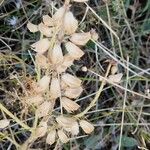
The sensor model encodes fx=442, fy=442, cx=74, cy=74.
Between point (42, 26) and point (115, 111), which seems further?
point (115, 111)

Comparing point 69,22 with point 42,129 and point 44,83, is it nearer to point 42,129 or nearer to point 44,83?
point 44,83

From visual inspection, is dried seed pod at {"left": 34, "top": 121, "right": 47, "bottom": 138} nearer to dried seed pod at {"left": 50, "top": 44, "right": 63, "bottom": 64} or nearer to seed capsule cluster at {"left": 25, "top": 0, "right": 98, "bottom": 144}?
seed capsule cluster at {"left": 25, "top": 0, "right": 98, "bottom": 144}

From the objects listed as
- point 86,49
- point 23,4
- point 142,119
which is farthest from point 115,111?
point 23,4

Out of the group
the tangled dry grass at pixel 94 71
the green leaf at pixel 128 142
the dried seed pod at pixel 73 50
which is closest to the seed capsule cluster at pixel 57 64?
the dried seed pod at pixel 73 50

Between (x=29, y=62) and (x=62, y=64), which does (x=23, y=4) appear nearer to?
(x=29, y=62)

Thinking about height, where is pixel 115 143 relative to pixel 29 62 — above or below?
below

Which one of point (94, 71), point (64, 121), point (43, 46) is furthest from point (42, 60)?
point (94, 71)

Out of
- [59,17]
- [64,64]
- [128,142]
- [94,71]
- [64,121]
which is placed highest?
[59,17]
